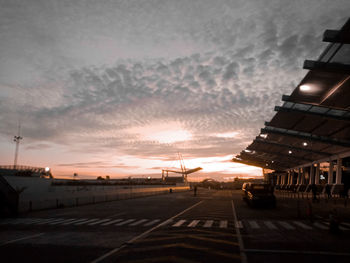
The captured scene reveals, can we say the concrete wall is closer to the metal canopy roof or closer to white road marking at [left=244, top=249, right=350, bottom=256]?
white road marking at [left=244, top=249, right=350, bottom=256]

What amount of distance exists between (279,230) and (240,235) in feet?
8.65

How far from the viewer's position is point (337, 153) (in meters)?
47.8

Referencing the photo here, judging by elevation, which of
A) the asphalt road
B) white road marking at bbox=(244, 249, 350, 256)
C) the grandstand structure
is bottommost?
the asphalt road

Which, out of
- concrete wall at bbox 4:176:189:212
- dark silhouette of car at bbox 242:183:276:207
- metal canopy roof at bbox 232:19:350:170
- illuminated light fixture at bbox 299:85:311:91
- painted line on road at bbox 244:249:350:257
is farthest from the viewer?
concrete wall at bbox 4:176:189:212

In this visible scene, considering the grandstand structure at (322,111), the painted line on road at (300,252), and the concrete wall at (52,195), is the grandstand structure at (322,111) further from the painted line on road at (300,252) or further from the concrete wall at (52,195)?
the concrete wall at (52,195)

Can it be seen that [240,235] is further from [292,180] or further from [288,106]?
[292,180]

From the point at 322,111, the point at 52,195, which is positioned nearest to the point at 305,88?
the point at 322,111

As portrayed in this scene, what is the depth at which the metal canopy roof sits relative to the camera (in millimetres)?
19125

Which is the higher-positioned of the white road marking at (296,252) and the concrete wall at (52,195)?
the white road marking at (296,252)

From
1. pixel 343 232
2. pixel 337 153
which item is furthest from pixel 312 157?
pixel 343 232

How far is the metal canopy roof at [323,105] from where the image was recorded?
19.1 m

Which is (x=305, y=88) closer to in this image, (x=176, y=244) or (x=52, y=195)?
(x=176, y=244)

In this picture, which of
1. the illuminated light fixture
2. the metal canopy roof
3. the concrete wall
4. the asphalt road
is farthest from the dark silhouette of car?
the concrete wall

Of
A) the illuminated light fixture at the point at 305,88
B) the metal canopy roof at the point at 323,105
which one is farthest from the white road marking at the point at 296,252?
the illuminated light fixture at the point at 305,88
